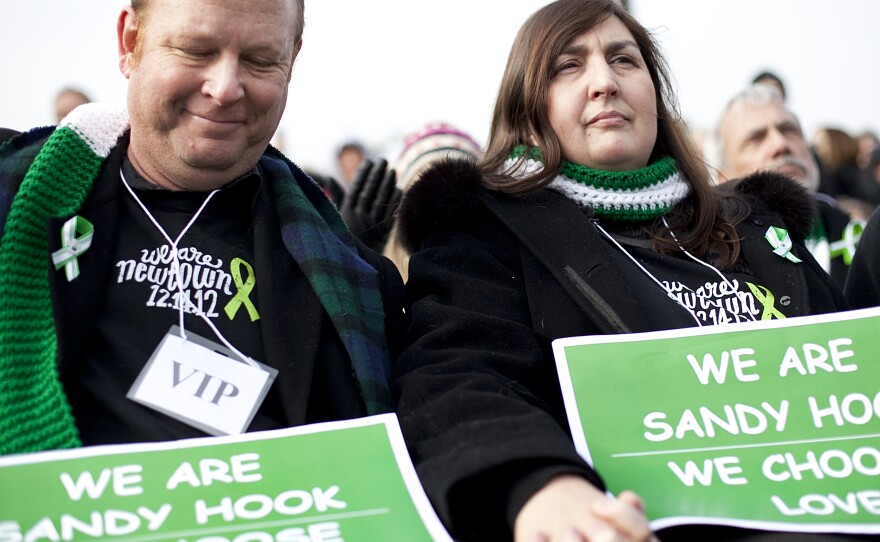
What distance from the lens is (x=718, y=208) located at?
2705mm

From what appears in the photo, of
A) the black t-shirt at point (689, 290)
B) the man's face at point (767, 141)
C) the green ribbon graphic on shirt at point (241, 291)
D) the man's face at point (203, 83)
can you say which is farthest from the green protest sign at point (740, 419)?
the man's face at point (767, 141)

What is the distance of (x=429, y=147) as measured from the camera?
4250 millimetres

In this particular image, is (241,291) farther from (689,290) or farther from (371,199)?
(371,199)

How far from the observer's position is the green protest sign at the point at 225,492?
1.60 meters

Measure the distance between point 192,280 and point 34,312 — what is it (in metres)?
0.36

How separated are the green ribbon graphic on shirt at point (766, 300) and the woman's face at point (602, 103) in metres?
0.51

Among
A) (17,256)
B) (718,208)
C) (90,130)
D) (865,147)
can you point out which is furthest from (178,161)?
(865,147)

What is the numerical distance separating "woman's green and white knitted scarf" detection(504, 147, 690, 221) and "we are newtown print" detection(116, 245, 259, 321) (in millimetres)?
861

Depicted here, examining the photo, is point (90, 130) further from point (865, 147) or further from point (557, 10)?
point (865, 147)

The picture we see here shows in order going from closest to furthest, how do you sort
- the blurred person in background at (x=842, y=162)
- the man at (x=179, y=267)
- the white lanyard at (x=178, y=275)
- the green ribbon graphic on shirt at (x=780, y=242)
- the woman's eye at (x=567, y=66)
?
the man at (x=179, y=267)
the white lanyard at (x=178, y=275)
the green ribbon graphic on shirt at (x=780, y=242)
the woman's eye at (x=567, y=66)
the blurred person in background at (x=842, y=162)

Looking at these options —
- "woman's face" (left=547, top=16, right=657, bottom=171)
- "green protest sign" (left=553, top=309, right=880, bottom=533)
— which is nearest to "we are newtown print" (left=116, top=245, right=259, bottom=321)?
"green protest sign" (left=553, top=309, right=880, bottom=533)

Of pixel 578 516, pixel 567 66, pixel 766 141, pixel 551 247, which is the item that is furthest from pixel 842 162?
pixel 578 516

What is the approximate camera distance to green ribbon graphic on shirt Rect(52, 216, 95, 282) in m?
2.01

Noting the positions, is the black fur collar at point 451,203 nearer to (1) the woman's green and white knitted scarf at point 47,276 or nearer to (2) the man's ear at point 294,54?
(1) the woman's green and white knitted scarf at point 47,276
